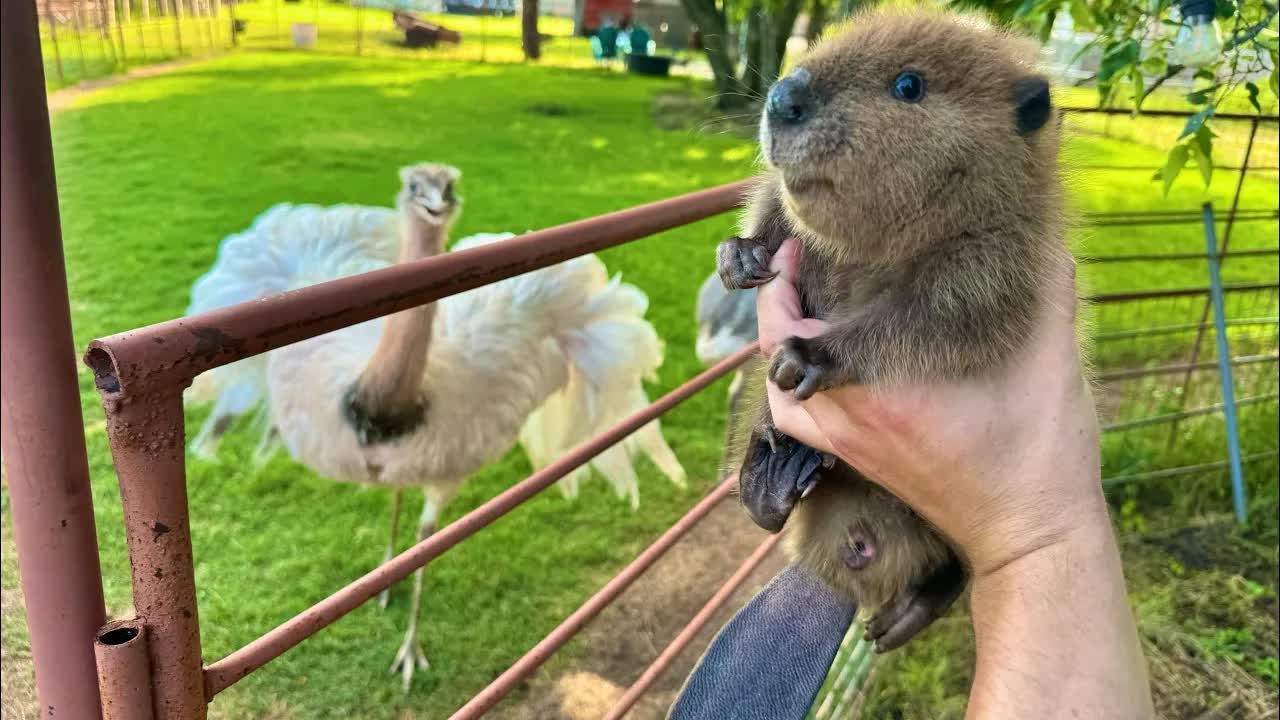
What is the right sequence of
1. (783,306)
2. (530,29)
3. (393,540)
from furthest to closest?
(530,29) < (393,540) < (783,306)

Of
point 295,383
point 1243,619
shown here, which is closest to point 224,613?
point 295,383

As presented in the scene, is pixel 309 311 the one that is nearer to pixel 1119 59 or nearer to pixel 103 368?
pixel 103 368

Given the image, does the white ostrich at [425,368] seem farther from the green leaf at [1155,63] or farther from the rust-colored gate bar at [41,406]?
the rust-colored gate bar at [41,406]

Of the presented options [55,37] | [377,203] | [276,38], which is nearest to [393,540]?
[55,37]

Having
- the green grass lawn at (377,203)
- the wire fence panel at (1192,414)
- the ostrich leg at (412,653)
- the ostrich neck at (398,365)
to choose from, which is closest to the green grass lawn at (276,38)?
the green grass lawn at (377,203)

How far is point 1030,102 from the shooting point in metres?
1.30

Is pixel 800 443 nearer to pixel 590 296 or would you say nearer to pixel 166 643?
pixel 166 643

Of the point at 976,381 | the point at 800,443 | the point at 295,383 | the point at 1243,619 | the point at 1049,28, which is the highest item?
the point at 1049,28

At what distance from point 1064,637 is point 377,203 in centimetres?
911

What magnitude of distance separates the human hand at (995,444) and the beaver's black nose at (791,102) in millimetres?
359

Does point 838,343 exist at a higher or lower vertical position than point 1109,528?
higher

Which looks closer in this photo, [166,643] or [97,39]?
[166,643]

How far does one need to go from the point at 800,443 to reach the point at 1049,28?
4.94 feet

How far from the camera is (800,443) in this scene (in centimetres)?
158
